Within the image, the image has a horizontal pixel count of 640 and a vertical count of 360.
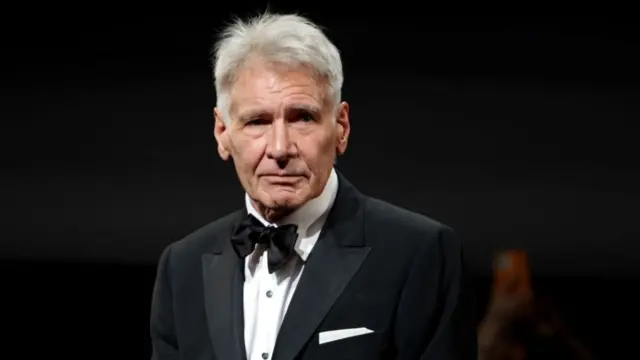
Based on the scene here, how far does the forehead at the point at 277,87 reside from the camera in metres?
1.24

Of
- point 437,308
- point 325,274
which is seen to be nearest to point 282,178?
point 325,274

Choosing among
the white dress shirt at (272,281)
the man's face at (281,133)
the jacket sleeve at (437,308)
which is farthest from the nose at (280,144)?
the jacket sleeve at (437,308)

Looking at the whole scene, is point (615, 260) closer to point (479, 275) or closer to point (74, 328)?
point (479, 275)

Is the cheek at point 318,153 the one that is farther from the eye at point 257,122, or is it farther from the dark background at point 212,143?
the dark background at point 212,143

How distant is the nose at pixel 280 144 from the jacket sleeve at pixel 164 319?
0.27 metres

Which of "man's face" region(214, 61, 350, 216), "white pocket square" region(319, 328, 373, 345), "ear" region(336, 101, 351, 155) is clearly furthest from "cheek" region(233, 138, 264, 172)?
"white pocket square" region(319, 328, 373, 345)

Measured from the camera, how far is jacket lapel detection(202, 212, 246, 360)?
1.29m

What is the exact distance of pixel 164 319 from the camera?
141 centimetres

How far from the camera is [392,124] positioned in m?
1.89

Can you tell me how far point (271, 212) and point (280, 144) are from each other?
0.11 meters

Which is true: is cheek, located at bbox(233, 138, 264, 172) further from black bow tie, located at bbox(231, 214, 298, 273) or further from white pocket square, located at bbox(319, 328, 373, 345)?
white pocket square, located at bbox(319, 328, 373, 345)

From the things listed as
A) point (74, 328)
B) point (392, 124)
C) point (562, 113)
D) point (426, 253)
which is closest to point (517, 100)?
point (562, 113)

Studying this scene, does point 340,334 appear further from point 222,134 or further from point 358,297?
point 222,134

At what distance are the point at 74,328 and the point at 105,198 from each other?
234 millimetres
